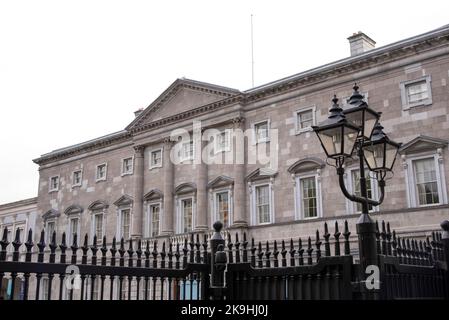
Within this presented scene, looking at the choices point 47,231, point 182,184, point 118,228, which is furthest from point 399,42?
point 47,231

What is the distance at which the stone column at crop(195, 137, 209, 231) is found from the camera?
1154 inches

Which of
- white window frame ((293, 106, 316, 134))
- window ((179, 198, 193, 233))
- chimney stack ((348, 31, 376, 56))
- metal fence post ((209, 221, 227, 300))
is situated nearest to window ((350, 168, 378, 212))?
white window frame ((293, 106, 316, 134))

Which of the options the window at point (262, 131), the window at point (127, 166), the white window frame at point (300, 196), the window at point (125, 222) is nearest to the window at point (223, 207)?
the window at point (262, 131)

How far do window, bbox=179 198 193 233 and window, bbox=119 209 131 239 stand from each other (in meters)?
4.95

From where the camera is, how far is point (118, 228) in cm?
3469

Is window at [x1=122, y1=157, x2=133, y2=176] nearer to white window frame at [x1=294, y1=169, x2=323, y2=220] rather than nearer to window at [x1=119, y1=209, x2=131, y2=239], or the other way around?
window at [x1=119, y1=209, x2=131, y2=239]

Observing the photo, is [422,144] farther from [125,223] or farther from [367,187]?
[125,223]

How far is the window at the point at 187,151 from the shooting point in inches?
1228

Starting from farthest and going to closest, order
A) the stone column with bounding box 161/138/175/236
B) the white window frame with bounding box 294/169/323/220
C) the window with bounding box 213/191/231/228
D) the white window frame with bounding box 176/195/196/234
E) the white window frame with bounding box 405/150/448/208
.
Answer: the stone column with bounding box 161/138/175/236 < the white window frame with bounding box 176/195/196/234 < the window with bounding box 213/191/231/228 < the white window frame with bounding box 294/169/323/220 < the white window frame with bounding box 405/150/448/208

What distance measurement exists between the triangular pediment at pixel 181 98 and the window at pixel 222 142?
206 cm

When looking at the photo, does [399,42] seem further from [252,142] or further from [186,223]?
[186,223]

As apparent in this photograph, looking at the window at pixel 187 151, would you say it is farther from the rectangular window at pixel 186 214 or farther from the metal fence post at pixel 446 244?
the metal fence post at pixel 446 244

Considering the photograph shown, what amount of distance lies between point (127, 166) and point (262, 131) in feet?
37.1
